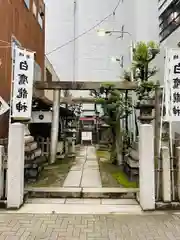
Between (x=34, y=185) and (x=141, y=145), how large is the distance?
11.8 feet

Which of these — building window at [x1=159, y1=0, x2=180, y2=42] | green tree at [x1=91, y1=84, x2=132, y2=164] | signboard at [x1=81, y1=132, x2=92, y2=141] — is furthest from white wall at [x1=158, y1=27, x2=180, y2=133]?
signboard at [x1=81, y1=132, x2=92, y2=141]

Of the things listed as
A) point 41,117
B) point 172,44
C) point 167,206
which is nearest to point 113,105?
point 41,117

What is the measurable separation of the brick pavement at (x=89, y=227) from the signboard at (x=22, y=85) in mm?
2881

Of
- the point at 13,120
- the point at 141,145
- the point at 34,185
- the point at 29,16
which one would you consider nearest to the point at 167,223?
the point at 141,145

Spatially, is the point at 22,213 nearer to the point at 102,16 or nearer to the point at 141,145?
the point at 141,145

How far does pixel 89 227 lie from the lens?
15.6 ft

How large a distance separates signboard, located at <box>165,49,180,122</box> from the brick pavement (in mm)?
2422

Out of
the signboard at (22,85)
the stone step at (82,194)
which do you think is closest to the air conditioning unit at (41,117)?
the signboard at (22,85)

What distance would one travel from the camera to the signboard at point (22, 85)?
6.95 m

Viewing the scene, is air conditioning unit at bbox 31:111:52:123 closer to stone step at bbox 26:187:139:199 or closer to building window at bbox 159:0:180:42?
stone step at bbox 26:187:139:199

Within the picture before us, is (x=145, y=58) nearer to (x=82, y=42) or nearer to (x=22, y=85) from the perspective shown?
(x=22, y=85)

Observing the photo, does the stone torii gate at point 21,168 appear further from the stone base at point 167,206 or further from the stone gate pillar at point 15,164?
the stone base at point 167,206

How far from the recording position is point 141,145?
19.4 feet

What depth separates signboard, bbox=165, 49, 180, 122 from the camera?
6.09m
